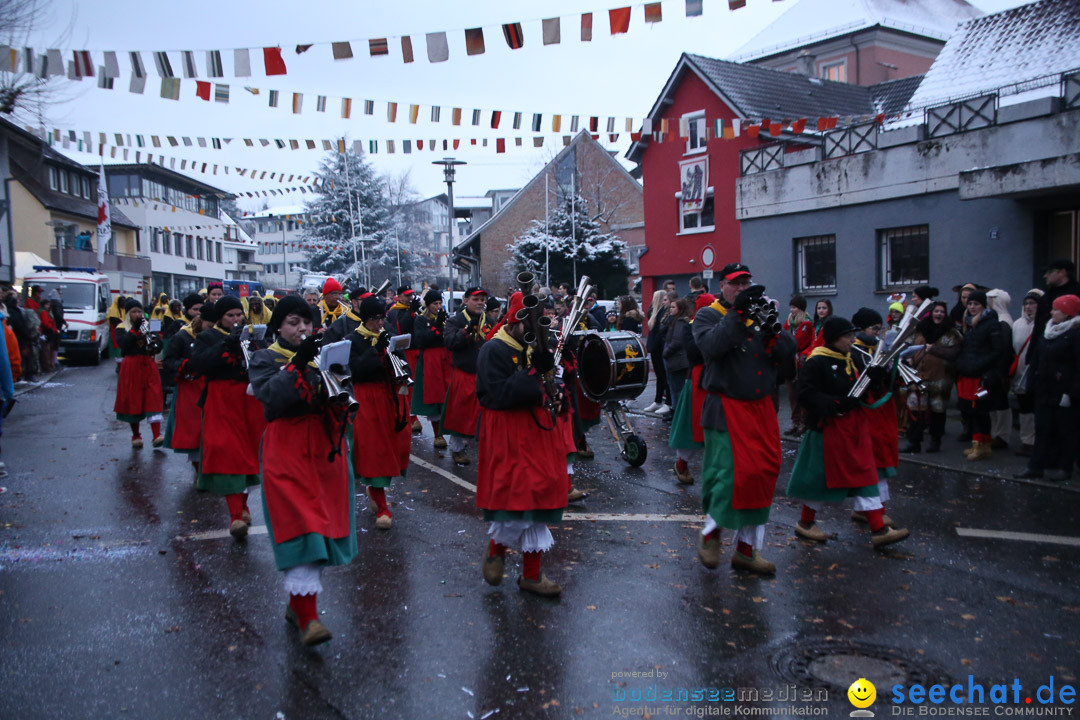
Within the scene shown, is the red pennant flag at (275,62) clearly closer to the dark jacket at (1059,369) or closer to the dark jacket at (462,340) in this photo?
the dark jacket at (462,340)

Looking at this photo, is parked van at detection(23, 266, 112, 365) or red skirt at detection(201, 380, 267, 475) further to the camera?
parked van at detection(23, 266, 112, 365)

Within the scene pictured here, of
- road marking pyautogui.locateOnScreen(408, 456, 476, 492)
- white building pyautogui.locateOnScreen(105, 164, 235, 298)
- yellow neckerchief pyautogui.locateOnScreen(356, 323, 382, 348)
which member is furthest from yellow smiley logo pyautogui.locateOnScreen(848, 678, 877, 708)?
white building pyautogui.locateOnScreen(105, 164, 235, 298)

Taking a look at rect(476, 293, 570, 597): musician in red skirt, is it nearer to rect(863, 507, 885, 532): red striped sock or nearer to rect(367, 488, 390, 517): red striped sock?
rect(367, 488, 390, 517): red striped sock

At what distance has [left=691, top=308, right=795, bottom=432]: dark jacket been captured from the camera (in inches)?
221

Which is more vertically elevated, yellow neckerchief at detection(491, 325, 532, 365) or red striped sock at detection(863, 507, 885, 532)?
yellow neckerchief at detection(491, 325, 532, 365)

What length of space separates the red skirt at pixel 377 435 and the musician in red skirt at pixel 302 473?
2.24 m

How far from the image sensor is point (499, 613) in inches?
203

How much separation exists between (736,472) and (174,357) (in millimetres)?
Answer: 5623

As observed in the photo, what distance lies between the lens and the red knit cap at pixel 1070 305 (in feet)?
27.0

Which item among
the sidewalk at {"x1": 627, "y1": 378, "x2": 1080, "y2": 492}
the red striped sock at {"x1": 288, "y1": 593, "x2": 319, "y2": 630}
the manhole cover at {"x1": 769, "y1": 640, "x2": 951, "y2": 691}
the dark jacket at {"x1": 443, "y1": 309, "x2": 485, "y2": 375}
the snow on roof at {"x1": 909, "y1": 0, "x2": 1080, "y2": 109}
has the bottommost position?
the manhole cover at {"x1": 769, "y1": 640, "x2": 951, "y2": 691}

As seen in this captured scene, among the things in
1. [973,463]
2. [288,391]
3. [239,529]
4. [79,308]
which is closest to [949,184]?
[973,463]

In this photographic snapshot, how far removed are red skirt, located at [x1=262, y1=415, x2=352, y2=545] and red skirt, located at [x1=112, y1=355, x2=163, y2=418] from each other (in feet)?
23.2

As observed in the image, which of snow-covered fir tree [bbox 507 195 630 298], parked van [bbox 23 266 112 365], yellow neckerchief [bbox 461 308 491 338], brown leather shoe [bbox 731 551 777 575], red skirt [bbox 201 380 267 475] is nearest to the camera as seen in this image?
brown leather shoe [bbox 731 551 777 575]

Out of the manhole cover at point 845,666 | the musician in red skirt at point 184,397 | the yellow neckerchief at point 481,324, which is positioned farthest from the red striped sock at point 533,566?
the yellow neckerchief at point 481,324
